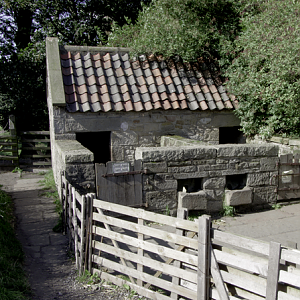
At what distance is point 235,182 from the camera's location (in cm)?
726

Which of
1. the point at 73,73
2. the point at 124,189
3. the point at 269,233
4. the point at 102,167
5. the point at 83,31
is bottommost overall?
the point at 269,233

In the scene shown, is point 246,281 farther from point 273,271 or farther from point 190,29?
point 190,29

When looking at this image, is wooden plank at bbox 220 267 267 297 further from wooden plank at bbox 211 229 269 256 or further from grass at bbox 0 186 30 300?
grass at bbox 0 186 30 300

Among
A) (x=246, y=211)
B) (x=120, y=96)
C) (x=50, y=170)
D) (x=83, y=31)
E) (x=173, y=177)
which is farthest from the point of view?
(x=83, y=31)

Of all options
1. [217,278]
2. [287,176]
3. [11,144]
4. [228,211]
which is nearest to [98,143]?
[11,144]

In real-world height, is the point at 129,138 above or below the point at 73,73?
below

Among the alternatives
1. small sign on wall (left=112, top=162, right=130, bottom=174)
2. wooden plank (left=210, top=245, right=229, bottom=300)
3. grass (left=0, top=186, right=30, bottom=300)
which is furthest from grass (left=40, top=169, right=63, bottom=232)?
wooden plank (left=210, top=245, right=229, bottom=300)

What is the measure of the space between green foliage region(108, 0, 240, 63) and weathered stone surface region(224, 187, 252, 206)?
447cm

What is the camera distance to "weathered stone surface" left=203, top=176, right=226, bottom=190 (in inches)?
→ 261

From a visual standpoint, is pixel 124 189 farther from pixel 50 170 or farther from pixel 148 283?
pixel 50 170

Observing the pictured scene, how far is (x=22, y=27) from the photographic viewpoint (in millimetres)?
16812

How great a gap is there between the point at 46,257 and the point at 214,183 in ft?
11.4

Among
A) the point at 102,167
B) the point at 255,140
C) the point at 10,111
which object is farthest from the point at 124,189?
the point at 10,111

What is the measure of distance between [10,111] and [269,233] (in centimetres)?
1115
